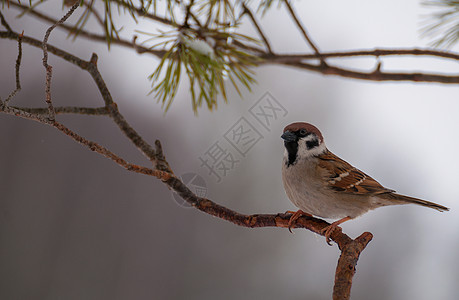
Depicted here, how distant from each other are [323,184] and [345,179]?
0.17 feet

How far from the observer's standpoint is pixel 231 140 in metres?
1.14

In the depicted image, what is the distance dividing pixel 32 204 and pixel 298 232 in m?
0.74

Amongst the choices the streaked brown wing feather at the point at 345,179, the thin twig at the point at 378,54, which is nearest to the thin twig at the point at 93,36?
the thin twig at the point at 378,54

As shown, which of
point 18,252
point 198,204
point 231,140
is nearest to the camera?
point 198,204

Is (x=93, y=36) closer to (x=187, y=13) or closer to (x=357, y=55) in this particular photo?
(x=187, y=13)

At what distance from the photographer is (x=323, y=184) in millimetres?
819

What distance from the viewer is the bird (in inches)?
31.0

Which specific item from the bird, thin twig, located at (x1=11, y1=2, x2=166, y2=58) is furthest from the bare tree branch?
the bird

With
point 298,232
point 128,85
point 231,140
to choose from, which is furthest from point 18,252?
point 298,232

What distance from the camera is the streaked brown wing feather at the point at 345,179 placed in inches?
32.7

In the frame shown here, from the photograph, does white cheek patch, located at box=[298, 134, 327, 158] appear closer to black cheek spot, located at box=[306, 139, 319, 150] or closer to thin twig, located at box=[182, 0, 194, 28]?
black cheek spot, located at box=[306, 139, 319, 150]

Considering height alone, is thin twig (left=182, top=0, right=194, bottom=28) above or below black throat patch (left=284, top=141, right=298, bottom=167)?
above

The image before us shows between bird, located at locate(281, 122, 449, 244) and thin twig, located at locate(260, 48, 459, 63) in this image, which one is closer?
thin twig, located at locate(260, 48, 459, 63)

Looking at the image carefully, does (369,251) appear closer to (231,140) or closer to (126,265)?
(231,140)
